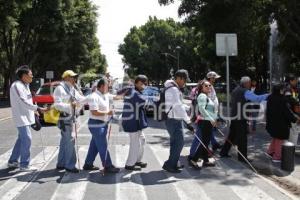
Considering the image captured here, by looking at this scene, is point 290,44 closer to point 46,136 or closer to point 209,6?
point 209,6

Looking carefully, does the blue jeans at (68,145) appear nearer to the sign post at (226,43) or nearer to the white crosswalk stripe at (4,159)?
the white crosswalk stripe at (4,159)

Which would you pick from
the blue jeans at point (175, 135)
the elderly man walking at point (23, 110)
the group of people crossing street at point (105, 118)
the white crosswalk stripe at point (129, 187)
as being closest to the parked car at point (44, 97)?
the elderly man walking at point (23, 110)

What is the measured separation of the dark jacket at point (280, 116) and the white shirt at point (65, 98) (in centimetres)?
391

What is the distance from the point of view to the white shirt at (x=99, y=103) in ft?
30.9

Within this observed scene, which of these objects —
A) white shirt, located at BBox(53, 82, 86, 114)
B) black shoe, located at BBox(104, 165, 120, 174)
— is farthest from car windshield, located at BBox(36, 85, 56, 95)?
black shoe, located at BBox(104, 165, 120, 174)

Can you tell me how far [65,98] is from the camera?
31.4 ft

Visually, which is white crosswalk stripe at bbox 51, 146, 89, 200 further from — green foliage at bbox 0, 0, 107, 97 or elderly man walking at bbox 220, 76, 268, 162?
green foliage at bbox 0, 0, 107, 97

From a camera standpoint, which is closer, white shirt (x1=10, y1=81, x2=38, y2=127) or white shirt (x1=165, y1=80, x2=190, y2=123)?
white shirt (x1=165, y1=80, x2=190, y2=123)

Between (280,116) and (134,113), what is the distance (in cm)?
311

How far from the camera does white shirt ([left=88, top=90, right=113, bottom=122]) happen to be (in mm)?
9406

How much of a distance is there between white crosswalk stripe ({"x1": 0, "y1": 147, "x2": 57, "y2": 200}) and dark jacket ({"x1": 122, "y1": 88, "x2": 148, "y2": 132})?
72.9 inches

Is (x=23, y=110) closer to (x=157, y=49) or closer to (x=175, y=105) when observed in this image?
(x=175, y=105)

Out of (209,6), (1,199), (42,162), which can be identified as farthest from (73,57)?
(1,199)

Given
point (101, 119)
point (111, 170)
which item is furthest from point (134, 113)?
point (111, 170)
